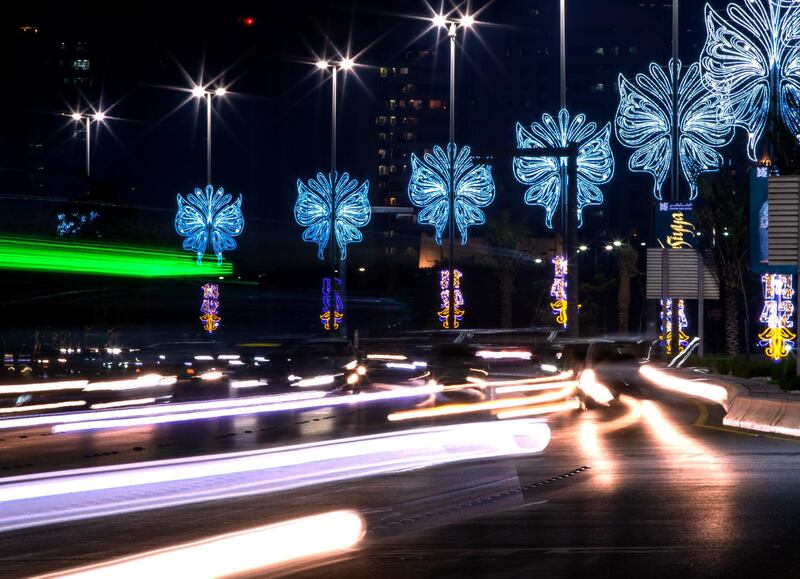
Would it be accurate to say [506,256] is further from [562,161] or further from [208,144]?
[562,161]

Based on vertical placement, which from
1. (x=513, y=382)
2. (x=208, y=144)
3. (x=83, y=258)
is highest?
(x=208, y=144)

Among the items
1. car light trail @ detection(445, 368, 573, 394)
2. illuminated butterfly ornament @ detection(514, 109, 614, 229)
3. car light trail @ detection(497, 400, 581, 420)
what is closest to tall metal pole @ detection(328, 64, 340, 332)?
illuminated butterfly ornament @ detection(514, 109, 614, 229)

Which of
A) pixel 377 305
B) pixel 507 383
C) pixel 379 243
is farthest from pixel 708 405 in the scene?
pixel 379 243

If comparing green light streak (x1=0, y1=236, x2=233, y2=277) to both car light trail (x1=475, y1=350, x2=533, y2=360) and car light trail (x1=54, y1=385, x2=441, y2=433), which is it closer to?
car light trail (x1=54, y1=385, x2=441, y2=433)

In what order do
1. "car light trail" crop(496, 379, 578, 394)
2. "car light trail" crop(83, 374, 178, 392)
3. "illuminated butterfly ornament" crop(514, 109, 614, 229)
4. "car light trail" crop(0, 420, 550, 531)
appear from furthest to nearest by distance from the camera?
"illuminated butterfly ornament" crop(514, 109, 614, 229)
"car light trail" crop(83, 374, 178, 392)
"car light trail" crop(496, 379, 578, 394)
"car light trail" crop(0, 420, 550, 531)

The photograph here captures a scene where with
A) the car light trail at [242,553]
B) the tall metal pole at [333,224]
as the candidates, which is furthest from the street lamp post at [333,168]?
the car light trail at [242,553]

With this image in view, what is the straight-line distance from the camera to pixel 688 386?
34.6m

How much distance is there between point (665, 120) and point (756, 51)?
6944mm

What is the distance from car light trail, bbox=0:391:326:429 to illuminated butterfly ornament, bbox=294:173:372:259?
33308mm

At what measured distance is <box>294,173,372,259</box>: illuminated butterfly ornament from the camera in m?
63.3

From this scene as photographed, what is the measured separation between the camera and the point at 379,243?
12775 centimetres

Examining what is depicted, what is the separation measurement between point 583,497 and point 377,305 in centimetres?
6262

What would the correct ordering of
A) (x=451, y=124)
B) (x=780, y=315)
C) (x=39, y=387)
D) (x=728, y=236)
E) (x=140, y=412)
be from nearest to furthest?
(x=140, y=412)
(x=39, y=387)
(x=780, y=315)
(x=728, y=236)
(x=451, y=124)

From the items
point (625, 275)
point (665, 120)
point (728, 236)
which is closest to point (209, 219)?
point (665, 120)
